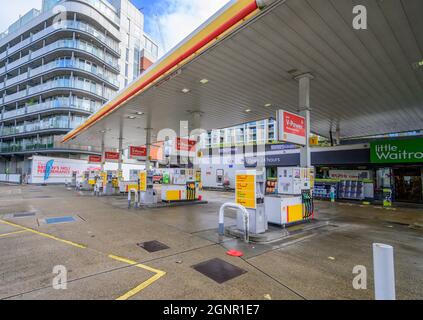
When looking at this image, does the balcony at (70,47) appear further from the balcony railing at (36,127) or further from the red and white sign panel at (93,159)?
the red and white sign panel at (93,159)

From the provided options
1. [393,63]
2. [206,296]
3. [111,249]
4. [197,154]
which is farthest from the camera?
[197,154]

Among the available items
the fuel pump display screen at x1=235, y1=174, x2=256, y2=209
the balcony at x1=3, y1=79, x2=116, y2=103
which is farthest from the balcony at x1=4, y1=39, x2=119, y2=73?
the fuel pump display screen at x1=235, y1=174, x2=256, y2=209

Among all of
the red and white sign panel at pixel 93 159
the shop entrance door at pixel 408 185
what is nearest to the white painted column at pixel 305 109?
the shop entrance door at pixel 408 185

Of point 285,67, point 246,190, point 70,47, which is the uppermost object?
point 70,47

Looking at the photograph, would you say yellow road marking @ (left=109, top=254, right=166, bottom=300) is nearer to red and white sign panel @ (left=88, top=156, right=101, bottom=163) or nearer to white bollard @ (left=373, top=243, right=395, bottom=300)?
A: white bollard @ (left=373, top=243, right=395, bottom=300)

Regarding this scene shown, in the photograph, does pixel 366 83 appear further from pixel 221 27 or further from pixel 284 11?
pixel 221 27

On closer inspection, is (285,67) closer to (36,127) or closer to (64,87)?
(64,87)

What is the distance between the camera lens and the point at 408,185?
1486 centimetres

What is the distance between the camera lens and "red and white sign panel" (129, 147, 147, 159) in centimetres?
1550

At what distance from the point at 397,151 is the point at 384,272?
1621 cm

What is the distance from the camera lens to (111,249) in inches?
192

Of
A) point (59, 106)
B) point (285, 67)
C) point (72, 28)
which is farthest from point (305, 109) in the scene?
point (72, 28)
